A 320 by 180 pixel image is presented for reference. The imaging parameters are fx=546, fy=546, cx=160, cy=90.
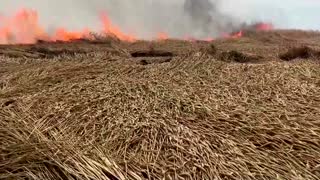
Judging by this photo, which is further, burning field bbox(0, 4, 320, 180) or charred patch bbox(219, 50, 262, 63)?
charred patch bbox(219, 50, 262, 63)

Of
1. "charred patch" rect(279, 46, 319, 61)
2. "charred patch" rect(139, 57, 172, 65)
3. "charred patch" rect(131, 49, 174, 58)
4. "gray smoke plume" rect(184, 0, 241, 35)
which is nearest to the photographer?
"charred patch" rect(139, 57, 172, 65)

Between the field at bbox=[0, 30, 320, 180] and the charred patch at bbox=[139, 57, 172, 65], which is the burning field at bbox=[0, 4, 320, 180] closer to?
the field at bbox=[0, 30, 320, 180]

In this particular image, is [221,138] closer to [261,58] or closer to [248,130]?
[248,130]

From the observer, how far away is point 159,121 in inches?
158

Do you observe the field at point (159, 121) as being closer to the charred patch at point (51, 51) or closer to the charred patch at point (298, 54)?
the charred patch at point (51, 51)

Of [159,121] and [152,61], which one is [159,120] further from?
[152,61]

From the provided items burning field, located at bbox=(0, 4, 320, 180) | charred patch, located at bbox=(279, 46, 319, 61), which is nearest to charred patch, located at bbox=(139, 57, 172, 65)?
burning field, located at bbox=(0, 4, 320, 180)

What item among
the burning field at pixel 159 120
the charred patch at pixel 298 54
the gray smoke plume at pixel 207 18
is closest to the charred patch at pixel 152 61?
the burning field at pixel 159 120

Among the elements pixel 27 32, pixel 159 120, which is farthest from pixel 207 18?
pixel 159 120

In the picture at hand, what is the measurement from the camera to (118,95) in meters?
4.54

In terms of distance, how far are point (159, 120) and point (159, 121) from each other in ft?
0.06

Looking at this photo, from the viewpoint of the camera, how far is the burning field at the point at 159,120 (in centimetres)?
343

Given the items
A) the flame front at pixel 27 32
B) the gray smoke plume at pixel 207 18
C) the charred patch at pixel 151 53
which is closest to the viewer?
the charred patch at pixel 151 53

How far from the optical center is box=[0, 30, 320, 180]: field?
3.43m
